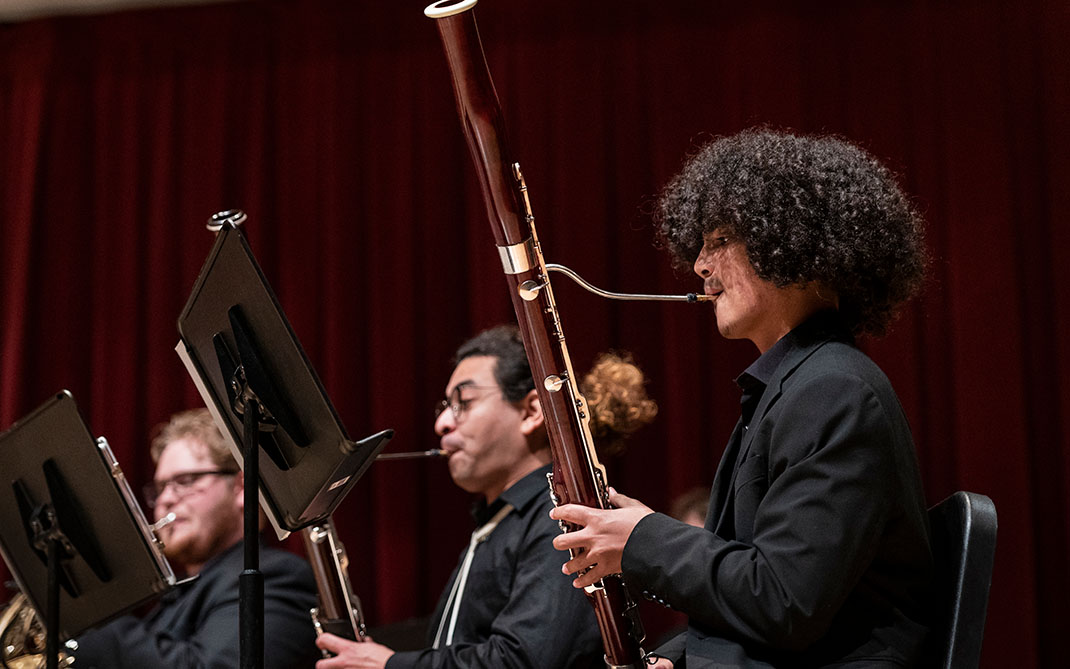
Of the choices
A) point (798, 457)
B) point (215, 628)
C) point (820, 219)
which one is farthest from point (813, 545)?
point (215, 628)

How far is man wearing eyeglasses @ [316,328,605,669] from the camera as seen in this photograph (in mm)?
2246

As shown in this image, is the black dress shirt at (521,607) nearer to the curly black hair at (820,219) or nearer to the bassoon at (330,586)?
the bassoon at (330,586)

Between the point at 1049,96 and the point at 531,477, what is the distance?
1918 mm

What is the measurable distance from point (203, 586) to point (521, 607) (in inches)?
42.6

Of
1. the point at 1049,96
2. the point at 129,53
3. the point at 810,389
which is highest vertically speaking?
the point at 129,53

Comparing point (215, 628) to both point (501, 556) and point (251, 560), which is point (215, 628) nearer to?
point (501, 556)

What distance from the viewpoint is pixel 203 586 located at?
9.53 feet

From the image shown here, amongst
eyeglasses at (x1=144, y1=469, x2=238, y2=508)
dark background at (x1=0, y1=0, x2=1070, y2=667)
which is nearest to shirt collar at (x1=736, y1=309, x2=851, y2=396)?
dark background at (x1=0, y1=0, x2=1070, y2=667)

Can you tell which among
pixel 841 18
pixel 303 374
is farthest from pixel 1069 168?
pixel 303 374

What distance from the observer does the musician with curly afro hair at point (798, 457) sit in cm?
141

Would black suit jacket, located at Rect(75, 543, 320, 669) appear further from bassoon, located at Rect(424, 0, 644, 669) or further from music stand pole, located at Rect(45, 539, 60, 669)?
bassoon, located at Rect(424, 0, 644, 669)

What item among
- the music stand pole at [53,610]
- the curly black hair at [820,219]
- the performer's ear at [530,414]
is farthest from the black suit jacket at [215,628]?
the curly black hair at [820,219]

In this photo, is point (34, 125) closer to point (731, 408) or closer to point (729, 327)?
point (731, 408)

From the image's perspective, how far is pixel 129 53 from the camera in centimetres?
382
